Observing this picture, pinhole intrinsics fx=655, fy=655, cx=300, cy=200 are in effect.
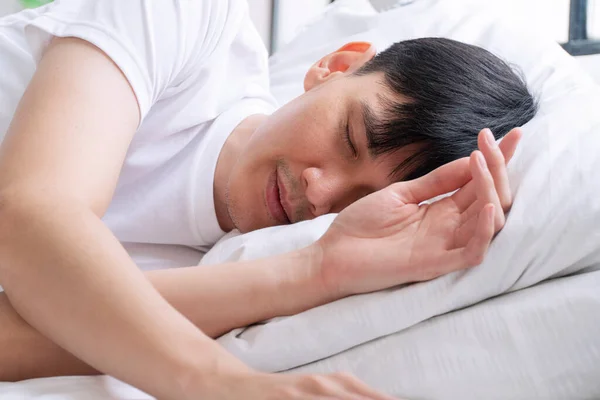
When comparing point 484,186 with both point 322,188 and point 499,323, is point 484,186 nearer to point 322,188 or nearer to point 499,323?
point 499,323

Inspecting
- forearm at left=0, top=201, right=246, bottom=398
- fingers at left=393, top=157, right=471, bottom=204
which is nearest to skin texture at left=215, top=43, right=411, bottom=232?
fingers at left=393, top=157, right=471, bottom=204

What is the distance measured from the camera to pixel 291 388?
1.78 feet

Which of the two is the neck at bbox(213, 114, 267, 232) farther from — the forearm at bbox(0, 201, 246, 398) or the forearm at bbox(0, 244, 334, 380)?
the forearm at bbox(0, 201, 246, 398)

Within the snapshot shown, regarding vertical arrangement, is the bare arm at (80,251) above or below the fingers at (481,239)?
above

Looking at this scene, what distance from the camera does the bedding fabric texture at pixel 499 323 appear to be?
0.65m

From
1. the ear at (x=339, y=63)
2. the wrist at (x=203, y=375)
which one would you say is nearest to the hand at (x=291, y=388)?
the wrist at (x=203, y=375)

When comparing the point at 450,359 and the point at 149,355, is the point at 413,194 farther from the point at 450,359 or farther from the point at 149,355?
the point at 149,355

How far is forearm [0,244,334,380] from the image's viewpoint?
0.74 metres

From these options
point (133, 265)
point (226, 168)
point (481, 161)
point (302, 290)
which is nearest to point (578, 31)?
point (226, 168)

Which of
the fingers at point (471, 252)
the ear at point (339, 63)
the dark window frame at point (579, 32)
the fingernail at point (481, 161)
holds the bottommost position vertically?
the dark window frame at point (579, 32)

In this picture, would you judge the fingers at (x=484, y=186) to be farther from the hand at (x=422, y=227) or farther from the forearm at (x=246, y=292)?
the forearm at (x=246, y=292)

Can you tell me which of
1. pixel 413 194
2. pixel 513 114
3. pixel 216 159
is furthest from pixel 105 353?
pixel 513 114

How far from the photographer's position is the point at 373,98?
0.97 meters

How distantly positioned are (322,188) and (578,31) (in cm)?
137
